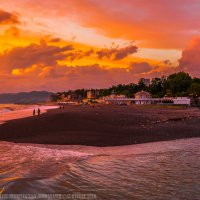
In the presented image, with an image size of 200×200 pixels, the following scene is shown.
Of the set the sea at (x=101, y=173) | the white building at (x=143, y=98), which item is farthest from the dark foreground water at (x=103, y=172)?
the white building at (x=143, y=98)

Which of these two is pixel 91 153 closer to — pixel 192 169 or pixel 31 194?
pixel 192 169

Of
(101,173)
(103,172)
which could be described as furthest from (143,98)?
(101,173)

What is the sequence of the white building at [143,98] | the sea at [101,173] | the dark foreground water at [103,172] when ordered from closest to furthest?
the sea at [101,173]
the dark foreground water at [103,172]
the white building at [143,98]

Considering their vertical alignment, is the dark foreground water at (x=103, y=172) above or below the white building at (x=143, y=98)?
below

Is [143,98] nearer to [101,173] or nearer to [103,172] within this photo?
[103,172]

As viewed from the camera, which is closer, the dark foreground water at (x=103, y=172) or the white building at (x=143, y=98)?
the dark foreground water at (x=103, y=172)

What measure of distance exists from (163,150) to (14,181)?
990 cm

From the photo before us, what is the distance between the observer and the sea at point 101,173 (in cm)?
897

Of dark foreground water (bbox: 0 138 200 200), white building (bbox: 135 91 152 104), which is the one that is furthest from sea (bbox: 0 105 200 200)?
white building (bbox: 135 91 152 104)

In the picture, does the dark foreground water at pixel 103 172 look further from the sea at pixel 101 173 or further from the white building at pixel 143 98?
the white building at pixel 143 98

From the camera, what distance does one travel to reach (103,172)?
1188 cm

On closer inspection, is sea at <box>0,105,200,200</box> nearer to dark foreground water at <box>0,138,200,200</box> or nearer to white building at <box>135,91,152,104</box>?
dark foreground water at <box>0,138,200,200</box>

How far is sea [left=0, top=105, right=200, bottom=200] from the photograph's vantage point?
8.97m

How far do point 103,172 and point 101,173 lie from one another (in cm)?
18
